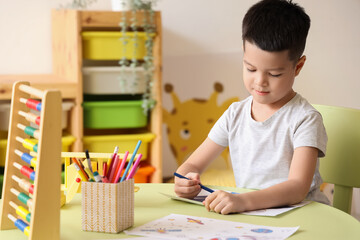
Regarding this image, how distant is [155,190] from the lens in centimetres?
128

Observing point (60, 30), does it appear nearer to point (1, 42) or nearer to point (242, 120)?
point (1, 42)

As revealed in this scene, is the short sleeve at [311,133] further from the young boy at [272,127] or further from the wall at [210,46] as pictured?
the wall at [210,46]

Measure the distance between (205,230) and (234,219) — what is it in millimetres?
101

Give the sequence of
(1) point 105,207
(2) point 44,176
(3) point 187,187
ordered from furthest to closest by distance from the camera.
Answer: (3) point 187,187, (1) point 105,207, (2) point 44,176

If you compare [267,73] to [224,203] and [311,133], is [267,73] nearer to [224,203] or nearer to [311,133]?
[311,133]

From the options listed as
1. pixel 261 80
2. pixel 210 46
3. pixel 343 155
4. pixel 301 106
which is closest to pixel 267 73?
pixel 261 80

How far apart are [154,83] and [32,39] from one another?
2.34 ft

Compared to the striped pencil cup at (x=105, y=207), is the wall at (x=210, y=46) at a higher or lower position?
higher

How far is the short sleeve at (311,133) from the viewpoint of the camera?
126 cm

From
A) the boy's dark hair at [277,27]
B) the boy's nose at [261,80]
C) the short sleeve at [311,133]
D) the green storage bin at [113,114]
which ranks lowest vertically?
the green storage bin at [113,114]

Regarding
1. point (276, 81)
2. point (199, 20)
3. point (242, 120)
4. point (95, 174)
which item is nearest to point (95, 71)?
point (199, 20)

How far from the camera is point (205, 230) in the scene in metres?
0.96

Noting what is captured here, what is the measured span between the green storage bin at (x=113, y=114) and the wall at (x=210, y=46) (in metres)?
0.43

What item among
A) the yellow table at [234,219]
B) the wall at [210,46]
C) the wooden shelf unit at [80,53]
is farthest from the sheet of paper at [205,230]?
the wall at [210,46]
